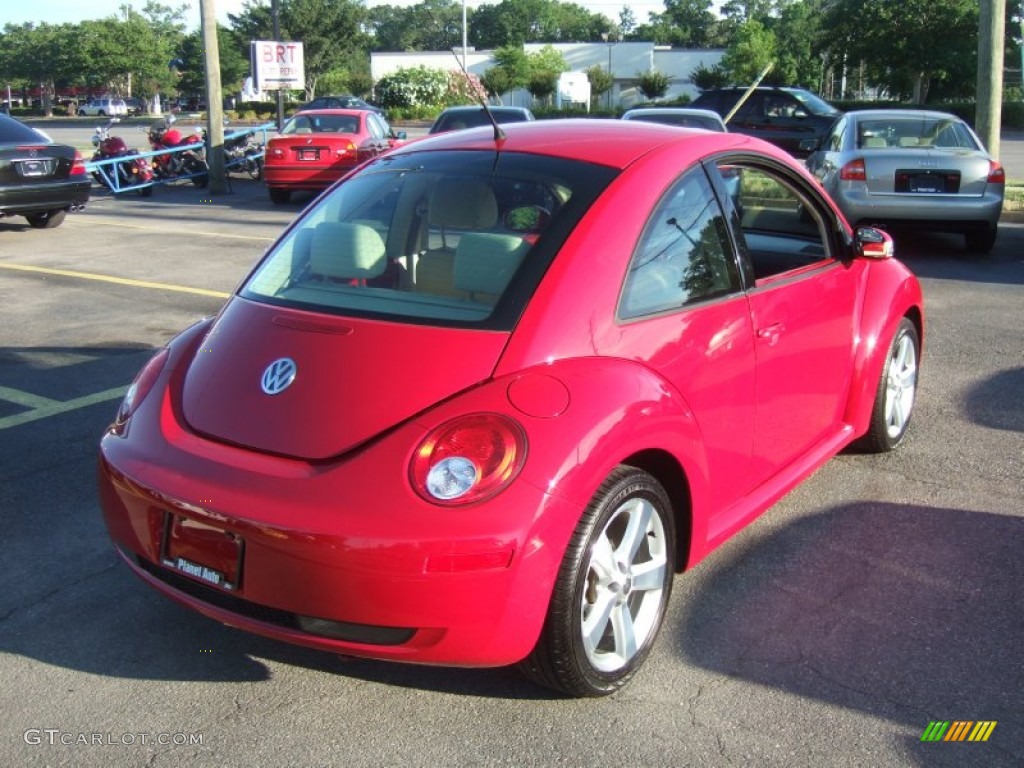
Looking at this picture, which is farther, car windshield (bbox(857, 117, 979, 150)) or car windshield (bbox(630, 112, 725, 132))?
car windshield (bbox(630, 112, 725, 132))

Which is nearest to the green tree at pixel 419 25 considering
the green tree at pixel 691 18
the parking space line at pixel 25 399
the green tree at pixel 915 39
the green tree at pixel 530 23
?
the green tree at pixel 530 23

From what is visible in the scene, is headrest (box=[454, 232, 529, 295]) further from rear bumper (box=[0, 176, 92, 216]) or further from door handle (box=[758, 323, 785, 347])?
rear bumper (box=[0, 176, 92, 216])

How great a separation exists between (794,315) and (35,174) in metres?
11.8

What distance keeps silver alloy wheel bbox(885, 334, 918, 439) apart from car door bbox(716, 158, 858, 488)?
531 millimetres

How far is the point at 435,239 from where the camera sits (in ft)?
12.0

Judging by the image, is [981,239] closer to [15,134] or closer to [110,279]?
[110,279]

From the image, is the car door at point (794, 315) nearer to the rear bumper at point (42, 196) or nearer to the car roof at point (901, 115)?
the car roof at point (901, 115)

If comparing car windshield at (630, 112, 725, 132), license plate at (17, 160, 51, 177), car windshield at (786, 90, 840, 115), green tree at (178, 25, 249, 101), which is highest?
green tree at (178, 25, 249, 101)

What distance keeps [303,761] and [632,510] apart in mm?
1148

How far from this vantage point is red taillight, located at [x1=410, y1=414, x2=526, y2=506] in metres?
2.75

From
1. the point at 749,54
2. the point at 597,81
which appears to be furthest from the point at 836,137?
the point at 597,81

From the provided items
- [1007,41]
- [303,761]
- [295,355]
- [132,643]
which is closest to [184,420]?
[295,355]

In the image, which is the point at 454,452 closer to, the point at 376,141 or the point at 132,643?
the point at 132,643

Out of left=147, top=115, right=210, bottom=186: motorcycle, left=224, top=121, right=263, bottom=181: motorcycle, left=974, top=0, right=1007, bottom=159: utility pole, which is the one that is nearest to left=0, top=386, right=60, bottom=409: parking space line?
left=974, top=0, right=1007, bottom=159: utility pole
